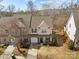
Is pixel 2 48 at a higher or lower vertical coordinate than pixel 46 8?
lower

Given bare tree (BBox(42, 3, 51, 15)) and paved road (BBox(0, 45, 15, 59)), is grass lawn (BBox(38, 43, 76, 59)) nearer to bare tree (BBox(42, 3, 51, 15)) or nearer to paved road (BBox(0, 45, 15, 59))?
paved road (BBox(0, 45, 15, 59))

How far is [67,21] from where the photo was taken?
4.74 metres

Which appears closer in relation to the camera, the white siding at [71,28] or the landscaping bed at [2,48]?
the white siding at [71,28]

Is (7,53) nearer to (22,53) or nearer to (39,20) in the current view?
(22,53)

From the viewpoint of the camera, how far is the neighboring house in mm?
Answer: 4684

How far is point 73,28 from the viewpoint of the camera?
4.74 metres

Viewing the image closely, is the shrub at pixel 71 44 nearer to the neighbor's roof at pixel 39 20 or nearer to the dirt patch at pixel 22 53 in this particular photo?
the neighbor's roof at pixel 39 20

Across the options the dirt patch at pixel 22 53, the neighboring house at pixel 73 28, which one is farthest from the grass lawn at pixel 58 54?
the dirt patch at pixel 22 53

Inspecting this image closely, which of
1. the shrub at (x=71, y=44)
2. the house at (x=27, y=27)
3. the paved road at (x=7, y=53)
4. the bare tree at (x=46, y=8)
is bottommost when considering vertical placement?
the paved road at (x=7, y=53)

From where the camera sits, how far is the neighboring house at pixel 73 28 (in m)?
4.68

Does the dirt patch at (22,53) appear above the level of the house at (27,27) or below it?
below

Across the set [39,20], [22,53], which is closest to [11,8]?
[39,20]

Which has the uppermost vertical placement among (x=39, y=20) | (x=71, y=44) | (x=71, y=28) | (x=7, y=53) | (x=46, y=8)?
(x=46, y=8)

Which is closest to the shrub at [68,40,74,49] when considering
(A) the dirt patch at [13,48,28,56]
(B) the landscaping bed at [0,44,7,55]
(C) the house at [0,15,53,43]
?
(C) the house at [0,15,53,43]
